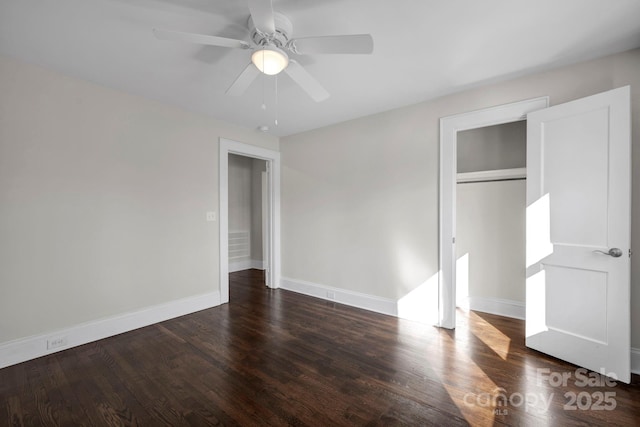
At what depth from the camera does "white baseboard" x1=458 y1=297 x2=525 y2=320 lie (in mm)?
3229

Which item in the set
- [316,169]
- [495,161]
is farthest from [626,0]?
[316,169]

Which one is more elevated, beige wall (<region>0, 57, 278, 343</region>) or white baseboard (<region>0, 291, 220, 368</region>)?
beige wall (<region>0, 57, 278, 343</region>)

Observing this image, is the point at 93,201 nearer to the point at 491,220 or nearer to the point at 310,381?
the point at 310,381

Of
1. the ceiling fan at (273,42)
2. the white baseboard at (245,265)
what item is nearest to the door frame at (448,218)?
the ceiling fan at (273,42)

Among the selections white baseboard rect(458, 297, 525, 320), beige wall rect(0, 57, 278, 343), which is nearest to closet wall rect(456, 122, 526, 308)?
white baseboard rect(458, 297, 525, 320)

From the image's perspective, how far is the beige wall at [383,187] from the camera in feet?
7.77

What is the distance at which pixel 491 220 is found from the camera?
11.3ft

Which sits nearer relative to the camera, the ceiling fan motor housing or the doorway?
the ceiling fan motor housing

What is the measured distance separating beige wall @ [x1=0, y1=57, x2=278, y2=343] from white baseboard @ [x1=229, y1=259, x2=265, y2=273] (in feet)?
7.23

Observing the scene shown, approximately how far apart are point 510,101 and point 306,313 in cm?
319

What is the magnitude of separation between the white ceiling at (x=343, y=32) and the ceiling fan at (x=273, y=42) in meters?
0.14

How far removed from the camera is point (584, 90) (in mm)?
2330

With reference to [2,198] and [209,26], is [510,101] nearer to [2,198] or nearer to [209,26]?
[209,26]

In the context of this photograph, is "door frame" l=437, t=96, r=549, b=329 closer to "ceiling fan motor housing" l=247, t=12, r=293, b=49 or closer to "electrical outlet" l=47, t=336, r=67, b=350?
"ceiling fan motor housing" l=247, t=12, r=293, b=49
